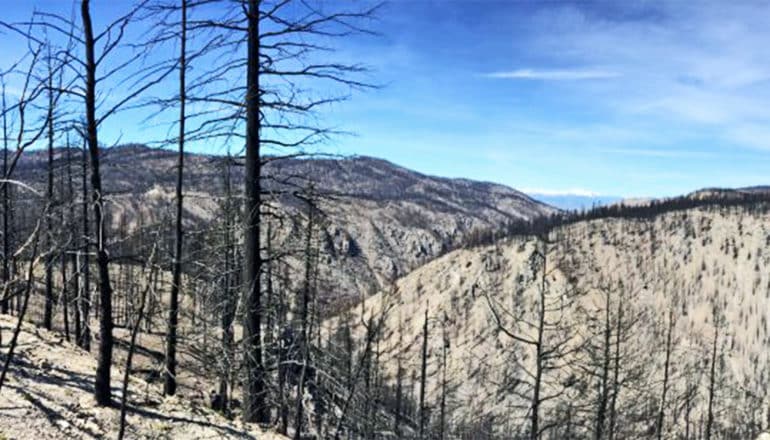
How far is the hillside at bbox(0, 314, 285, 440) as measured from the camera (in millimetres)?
6727

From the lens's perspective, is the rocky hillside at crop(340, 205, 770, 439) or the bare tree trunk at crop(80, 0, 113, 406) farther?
the rocky hillside at crop(340, 205, 770, 439)

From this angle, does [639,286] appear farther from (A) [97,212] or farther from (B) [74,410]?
(A) [97,212]

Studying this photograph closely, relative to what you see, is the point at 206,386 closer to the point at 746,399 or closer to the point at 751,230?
the point at 746,399

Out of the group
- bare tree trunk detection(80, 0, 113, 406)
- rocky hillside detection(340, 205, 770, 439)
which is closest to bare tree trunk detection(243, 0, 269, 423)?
bare tree trunk detection(80, 0, 113, 406)

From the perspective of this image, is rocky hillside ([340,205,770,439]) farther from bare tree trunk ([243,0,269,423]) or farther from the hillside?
bare tree trunk ([243,0,269,423])

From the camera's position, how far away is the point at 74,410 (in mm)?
7141

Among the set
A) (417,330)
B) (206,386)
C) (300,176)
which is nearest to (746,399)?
(417,330)

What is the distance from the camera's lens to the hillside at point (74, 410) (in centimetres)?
673

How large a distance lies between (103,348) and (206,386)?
809 inches

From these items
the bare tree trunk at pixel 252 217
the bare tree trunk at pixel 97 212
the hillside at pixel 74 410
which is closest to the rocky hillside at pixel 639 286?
the hillside at pixel 74 410

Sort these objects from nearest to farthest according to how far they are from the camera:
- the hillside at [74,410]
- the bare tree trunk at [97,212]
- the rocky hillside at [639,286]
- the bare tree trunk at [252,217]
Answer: the bare tree trunk at [97,212] → the hillside at [74,410] → the bare tree trunk at [252,217] → the rocky hillside at [639,286]

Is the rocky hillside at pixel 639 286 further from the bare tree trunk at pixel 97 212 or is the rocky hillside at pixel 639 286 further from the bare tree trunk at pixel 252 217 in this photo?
the bare tree trunk at pixel 97 212

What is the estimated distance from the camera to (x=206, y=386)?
86.0 feet

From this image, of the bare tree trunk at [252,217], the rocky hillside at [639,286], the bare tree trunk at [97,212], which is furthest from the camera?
the rocky hillside at [639,286]
